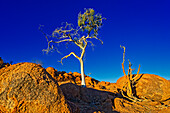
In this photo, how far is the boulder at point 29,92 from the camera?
3092mm

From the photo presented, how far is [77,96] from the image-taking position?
6602 millimetres

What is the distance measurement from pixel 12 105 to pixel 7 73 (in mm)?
884

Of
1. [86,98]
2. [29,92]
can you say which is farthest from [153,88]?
[29,92]

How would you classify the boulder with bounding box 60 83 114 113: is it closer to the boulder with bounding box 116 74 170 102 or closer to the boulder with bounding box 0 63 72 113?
the boulder with bounding box 0 63 72 113

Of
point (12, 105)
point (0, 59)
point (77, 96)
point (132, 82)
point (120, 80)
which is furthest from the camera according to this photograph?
point (0, 59)

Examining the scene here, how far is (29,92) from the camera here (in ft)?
10.6

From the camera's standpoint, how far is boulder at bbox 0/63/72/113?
309 cm

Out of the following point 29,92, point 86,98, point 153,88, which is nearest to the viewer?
point 29,92

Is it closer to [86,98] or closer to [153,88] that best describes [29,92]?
[86,98]

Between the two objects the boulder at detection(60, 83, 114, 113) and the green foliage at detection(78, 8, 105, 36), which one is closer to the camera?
the boulder at detection(60, 83, 114, 113)

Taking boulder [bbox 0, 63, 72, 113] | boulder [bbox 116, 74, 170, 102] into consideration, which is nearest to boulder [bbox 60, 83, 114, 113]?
boulder [bbox 0, 63, 72, 113]

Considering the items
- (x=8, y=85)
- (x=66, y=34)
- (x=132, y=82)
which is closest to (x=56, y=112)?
(x=8, y=85)

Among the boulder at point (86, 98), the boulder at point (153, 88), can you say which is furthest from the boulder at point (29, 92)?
the boulder at point (153, 88)

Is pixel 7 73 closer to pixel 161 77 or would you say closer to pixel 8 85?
pixel 8 85
